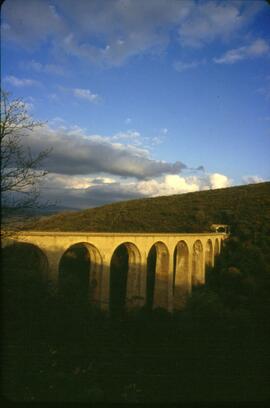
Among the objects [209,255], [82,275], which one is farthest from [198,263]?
[82,275]

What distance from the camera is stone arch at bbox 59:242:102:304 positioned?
1316 centimetres

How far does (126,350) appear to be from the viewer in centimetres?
1164

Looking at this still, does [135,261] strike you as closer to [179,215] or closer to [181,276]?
[181,276]

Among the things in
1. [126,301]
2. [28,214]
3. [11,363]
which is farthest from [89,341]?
[126,301]

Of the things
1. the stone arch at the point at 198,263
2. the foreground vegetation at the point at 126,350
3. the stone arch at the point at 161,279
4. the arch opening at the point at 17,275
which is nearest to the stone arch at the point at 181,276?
the stone arch at the point at 161,279

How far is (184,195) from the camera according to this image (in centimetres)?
5897

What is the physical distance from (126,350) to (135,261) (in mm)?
9191

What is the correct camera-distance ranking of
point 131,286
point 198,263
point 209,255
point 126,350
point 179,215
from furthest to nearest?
point 179,215
point 209,255
point 198,263
point 131,286
point 126,350

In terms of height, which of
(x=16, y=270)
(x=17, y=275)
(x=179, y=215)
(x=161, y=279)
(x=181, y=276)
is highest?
(x=179, y=215)

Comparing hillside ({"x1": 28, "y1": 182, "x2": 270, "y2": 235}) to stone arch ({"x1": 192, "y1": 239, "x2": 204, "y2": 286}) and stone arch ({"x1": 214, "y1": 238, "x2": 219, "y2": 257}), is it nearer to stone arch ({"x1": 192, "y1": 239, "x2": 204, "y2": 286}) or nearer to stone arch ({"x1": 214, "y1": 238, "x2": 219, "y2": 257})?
stone arch ({"x1": 214, "y1": 238, "x2": 219, "y2": 257})

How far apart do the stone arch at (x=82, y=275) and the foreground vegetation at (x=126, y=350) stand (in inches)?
46.3

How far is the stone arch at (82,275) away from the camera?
13.2 metres

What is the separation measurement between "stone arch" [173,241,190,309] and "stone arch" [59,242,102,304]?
273 inches

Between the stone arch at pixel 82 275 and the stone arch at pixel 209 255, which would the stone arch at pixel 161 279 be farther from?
the stone arch at pixel 209 255
